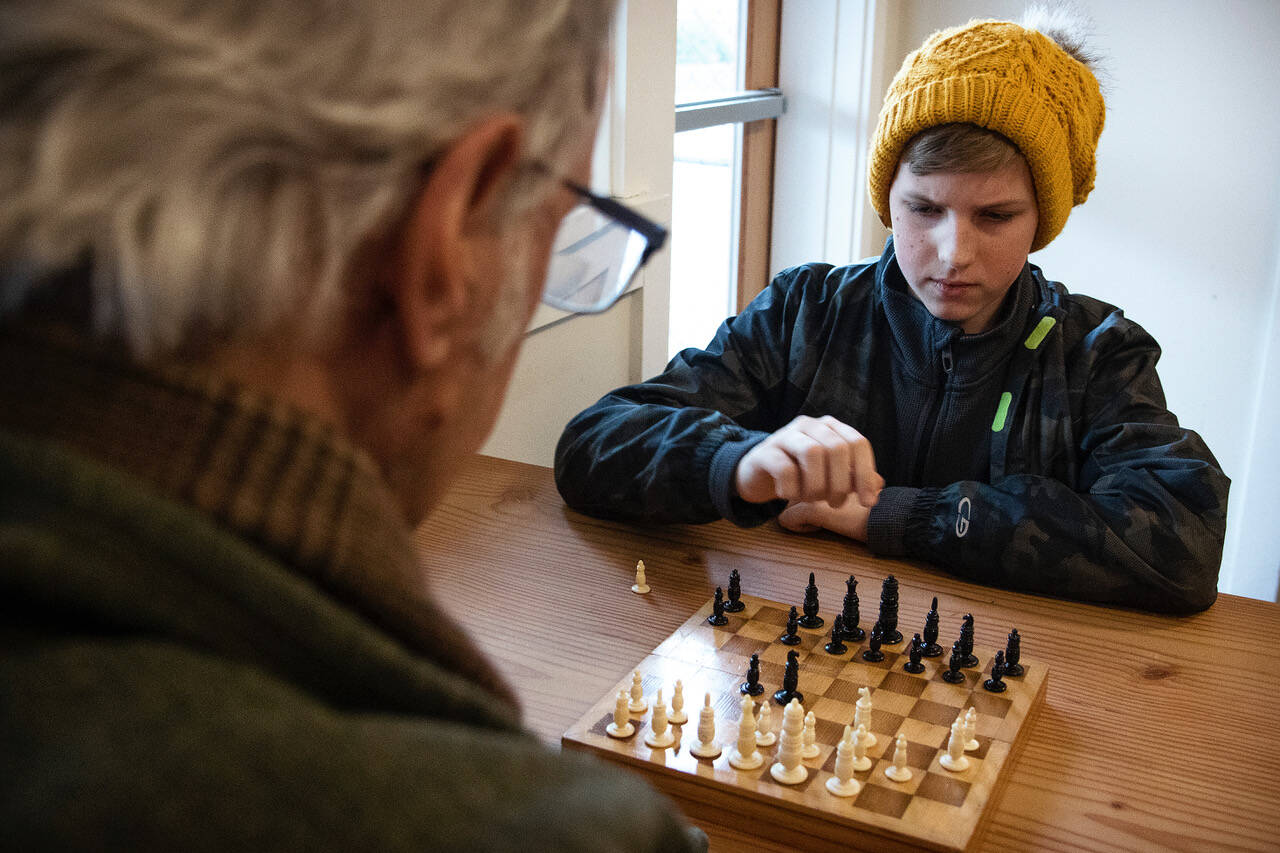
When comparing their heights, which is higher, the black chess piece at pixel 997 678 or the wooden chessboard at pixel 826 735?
the black chess piece at pixel 997 678

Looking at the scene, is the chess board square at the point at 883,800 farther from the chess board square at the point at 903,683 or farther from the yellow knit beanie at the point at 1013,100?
the yellow knit beanie at the point at 1013,100

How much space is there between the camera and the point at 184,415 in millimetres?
457

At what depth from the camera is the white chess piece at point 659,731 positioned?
1.10 metres

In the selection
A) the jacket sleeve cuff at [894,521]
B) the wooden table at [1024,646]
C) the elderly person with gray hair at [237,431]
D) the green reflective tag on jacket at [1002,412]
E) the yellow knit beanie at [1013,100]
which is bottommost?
the wooden table at [1024,646]

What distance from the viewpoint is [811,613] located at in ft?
4.52

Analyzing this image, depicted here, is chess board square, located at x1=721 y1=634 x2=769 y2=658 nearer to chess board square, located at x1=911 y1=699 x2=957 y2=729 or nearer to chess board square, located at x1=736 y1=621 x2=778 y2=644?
chess board square, located at x1=736 y1=621 x2=778 y2=644

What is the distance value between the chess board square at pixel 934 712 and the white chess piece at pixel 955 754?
7 centimetres

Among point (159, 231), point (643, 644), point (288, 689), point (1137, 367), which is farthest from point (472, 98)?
point (1137, 367)

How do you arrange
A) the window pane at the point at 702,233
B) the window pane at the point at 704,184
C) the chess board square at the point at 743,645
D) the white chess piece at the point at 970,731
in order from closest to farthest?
the white chess piece at the point at 970,731, the chess board square at the point at 743,645, the window pane at the point at 704,184, the window pane at the point at 702,233

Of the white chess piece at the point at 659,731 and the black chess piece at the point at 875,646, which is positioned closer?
the white chess piece at the point at 659,731

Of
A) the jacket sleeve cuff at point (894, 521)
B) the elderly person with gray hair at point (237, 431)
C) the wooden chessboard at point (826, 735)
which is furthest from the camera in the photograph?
the jacket sleeve cuff at point (894, 521)

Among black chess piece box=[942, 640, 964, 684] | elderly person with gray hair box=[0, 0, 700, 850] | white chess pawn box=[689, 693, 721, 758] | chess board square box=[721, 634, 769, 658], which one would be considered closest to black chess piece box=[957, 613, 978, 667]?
black chess piece box=[942, 640, 964, 684]

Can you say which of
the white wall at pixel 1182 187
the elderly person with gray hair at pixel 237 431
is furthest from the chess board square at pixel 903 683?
the white wall at pixel 1182 187

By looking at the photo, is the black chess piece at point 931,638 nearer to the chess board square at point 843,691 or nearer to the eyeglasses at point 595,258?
the chess board square at point 843,691
